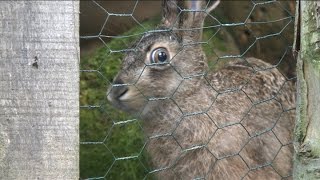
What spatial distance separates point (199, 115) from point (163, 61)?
0.31 m

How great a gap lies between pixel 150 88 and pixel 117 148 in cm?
101

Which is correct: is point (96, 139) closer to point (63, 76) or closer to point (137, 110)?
point (137, 110)

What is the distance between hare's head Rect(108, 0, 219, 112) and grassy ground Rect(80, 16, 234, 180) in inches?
20.4

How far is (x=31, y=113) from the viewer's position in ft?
6.97

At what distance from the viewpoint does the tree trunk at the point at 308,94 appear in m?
2.22

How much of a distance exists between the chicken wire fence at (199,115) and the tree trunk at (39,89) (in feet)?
0.64

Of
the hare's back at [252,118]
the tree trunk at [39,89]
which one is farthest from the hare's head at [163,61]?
the tree trunk at [39,89]

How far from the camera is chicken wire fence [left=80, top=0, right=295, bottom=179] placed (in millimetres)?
2801

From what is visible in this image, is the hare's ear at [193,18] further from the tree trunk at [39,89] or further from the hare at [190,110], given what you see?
the tree trunk at [39,89]

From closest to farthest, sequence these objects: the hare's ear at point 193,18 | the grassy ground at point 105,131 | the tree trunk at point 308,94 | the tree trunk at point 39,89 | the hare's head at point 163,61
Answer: the tree trunk at point 39,89 → the tree trunk at point 308,94 → the hare's head at point 163,61 → the hare's ear at point 193,18 → the grassy ground at point 105,131

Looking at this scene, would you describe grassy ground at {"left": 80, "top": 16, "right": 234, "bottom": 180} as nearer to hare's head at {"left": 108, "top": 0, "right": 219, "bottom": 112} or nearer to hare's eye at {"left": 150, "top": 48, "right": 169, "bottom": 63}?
hare's head at {"left": 108, "top": 0, "right": 219, "bottom": 112}

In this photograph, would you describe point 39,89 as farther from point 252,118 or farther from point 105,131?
point 105,131

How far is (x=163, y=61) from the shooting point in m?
2.84

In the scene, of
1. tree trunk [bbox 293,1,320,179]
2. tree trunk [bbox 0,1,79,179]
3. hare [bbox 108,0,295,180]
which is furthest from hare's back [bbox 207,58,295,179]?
tree trunk [bbox 0,1,79,179]
